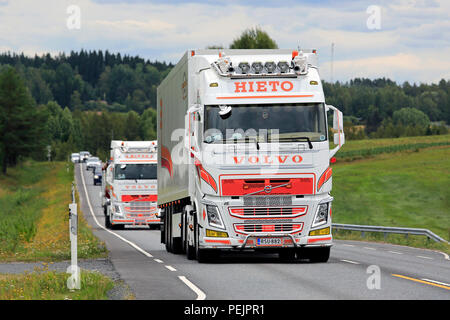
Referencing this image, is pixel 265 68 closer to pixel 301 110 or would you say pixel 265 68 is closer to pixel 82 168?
pixel 301 110

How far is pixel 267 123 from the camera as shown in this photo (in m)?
17.2

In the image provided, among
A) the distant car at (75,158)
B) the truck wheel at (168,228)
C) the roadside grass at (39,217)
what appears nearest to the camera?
the roadside grass at (39,217)

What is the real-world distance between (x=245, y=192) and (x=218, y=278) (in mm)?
2815

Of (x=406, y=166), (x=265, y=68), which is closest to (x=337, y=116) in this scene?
(x=265, y=68)

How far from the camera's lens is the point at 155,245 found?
2831 cm

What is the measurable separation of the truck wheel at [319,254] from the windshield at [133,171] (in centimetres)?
2215

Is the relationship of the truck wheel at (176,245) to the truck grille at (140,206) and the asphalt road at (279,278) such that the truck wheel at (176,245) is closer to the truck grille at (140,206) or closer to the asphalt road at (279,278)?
the asphalt road at (279,278)

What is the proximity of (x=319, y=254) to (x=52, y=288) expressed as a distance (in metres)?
7.02

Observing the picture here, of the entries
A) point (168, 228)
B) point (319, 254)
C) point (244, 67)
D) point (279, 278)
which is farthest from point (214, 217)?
point (168, 228)

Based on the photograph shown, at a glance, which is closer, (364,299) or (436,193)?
(364,299)

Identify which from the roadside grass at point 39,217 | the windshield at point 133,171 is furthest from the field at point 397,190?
the roadside grass at point 39,217

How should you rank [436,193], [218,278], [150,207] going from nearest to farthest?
[218,278], [150,207], [436,193]

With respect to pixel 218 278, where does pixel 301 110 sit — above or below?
above

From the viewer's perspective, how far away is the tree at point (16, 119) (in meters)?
104
